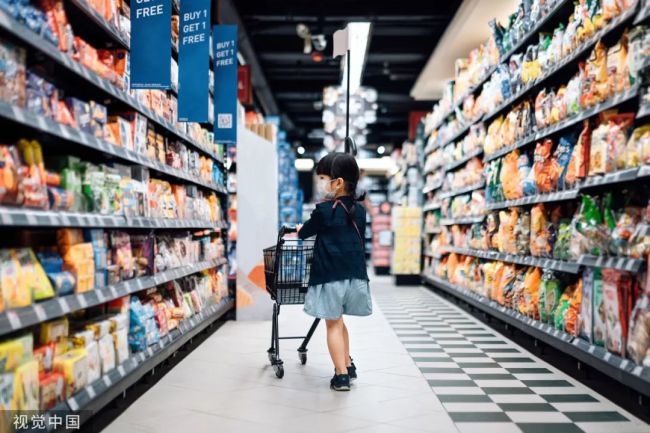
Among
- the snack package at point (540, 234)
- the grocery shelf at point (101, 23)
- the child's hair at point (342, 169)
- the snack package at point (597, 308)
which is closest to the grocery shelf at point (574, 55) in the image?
the snack package at point (540, 234)

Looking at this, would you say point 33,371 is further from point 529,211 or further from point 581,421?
point 529,211

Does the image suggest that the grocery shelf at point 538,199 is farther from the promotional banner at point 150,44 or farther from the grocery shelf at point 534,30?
the promotional banner at point 150,44

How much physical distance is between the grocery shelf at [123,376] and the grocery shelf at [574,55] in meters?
3.22

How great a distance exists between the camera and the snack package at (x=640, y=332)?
9.95 ft

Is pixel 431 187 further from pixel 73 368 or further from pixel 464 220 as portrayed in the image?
pixel 73 368

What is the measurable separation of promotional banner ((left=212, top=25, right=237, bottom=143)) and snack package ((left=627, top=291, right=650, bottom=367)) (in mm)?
3850

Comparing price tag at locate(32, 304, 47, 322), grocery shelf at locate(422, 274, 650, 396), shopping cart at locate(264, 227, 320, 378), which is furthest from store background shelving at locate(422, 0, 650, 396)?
price tag at locate(32, 304, 47, 322)

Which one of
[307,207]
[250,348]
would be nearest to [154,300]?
[250,348]

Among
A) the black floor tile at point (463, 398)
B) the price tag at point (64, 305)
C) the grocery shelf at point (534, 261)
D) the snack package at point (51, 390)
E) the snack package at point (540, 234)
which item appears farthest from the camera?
the snack package at point (540, 234)

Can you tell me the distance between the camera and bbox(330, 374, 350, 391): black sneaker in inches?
146

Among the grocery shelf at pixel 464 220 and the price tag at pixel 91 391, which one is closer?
the price tag at pixel 91 391

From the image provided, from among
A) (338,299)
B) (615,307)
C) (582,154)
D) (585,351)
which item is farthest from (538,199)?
(338,299)

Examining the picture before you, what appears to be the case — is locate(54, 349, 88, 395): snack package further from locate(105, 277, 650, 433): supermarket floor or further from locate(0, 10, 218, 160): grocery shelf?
locate(0, 10, 218, 160): grocery shelf

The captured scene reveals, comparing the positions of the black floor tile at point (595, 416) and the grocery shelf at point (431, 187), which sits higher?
the grocery shelf at point (431, 187)
